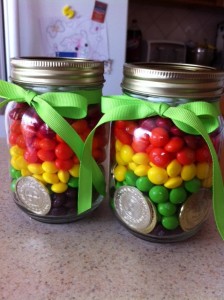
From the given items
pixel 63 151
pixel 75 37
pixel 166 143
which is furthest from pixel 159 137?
pixel 75 37

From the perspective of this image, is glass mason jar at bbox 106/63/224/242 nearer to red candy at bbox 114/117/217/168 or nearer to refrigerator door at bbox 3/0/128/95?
red candy at bbox 114/117/217/168

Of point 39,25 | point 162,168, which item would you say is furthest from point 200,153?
point 39,25

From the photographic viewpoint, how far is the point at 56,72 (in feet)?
1.13

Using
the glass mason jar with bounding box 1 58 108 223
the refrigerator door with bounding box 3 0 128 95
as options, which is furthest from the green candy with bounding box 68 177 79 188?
the refrigerator door with bounding box 3 0 128 95

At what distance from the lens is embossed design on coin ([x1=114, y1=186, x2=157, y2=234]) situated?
35 cm

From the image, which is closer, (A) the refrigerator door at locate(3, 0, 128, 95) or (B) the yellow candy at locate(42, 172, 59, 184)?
(B) the yellow candy at locate(42, 172, 59, 184)

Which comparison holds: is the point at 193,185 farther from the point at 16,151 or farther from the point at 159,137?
the point at 16,151

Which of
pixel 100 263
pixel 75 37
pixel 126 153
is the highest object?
pixel 75 37

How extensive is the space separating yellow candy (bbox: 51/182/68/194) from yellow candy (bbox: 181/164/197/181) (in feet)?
0.45

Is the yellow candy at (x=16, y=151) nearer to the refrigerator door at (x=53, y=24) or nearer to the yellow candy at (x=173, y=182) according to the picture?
the yellow candy at (x=173, y=182)

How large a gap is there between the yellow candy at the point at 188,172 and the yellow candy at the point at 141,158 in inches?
1.5

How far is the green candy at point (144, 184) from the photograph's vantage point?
34 cm

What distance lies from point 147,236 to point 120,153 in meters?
0.10

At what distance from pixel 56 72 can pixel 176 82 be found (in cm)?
13
